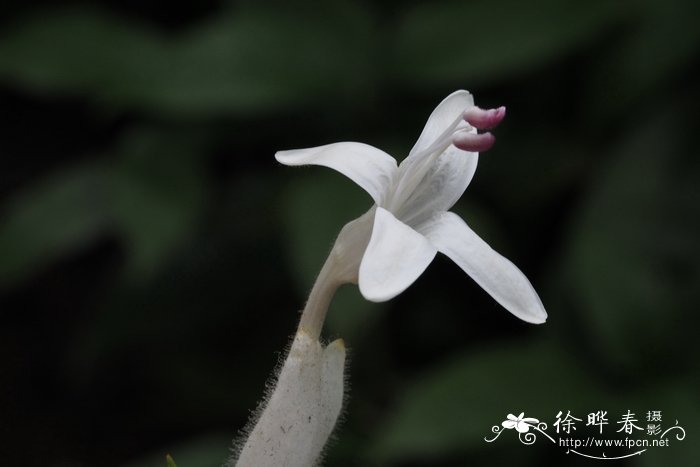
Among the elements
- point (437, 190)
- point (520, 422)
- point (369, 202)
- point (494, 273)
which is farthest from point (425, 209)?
point (369, 202)

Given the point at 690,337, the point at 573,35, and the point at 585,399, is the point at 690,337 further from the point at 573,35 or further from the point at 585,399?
the point at 573,35

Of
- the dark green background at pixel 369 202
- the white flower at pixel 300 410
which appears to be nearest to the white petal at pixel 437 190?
the white flower at pixel 300 410

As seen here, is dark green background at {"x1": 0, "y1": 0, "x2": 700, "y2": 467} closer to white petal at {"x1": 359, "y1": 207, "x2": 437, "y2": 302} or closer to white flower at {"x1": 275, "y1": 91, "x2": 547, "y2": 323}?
white flower at {"x1": 275, "y1": 91, "x2": 547, "y2": 323}

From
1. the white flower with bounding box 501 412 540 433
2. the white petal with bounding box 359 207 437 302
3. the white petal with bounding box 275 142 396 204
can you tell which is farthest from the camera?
the white flower with bounding box 501 412 540 433

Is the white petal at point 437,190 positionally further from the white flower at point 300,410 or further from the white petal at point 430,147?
the white flower at point 300,410

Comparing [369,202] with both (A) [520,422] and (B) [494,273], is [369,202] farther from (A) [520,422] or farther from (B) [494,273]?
(B) [494,273]

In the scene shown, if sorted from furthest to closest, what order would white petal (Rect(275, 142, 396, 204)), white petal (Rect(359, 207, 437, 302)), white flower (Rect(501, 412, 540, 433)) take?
white flower (Rect(501, 412, 540, 433)), white petal (Rect(275, 142, 396, 204)), white petal (Rect(359, 207, 437, 302))

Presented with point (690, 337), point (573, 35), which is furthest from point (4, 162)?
point (690, 337)

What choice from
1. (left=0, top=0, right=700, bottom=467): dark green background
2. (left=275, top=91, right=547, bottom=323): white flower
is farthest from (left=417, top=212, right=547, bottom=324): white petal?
(left=0, top=0, right=700, bottom=467): dark green background
